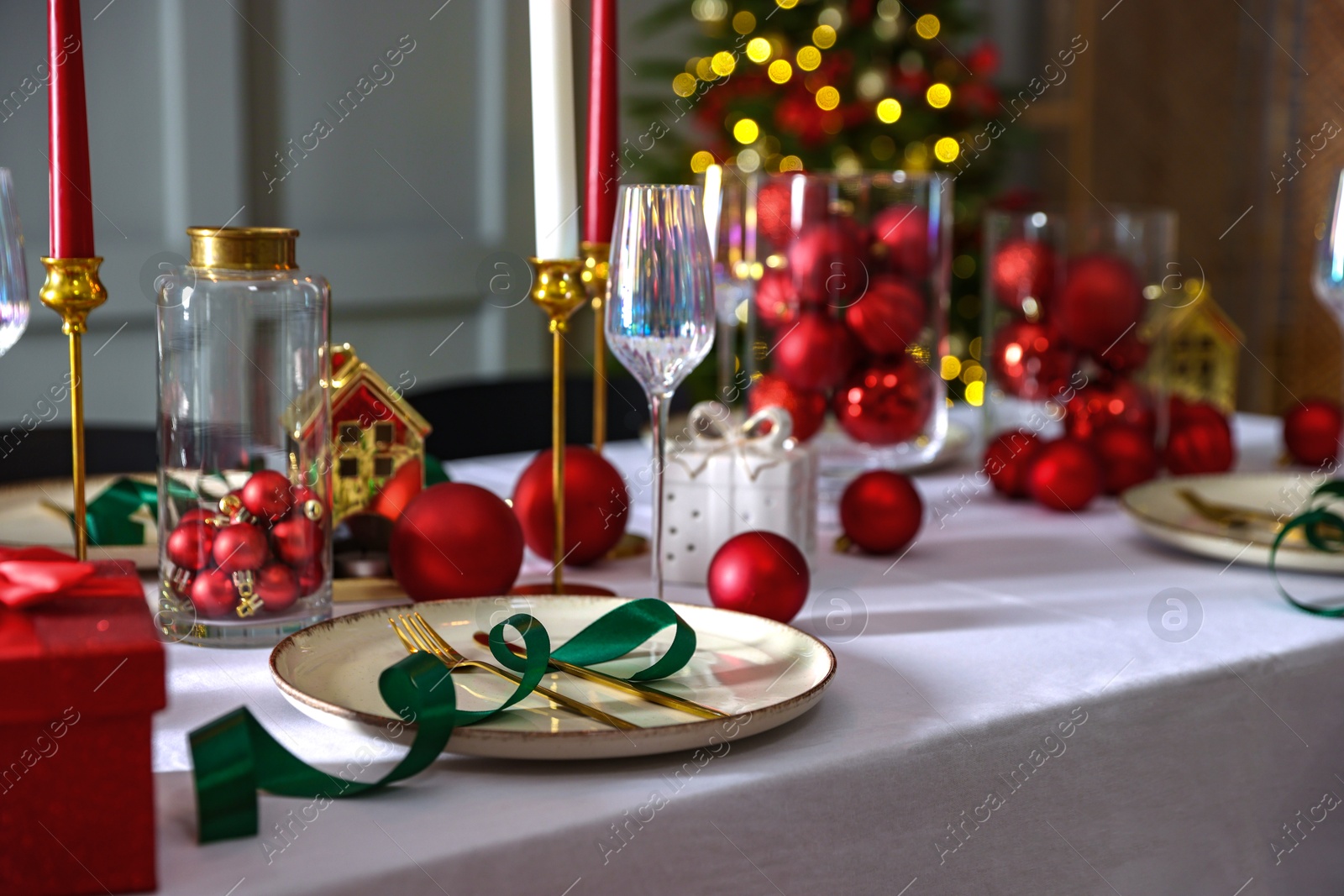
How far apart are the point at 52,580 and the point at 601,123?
0.54 m

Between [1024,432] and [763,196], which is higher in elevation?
[763,196]

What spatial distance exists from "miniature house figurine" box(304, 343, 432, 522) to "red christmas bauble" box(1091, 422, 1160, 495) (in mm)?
685

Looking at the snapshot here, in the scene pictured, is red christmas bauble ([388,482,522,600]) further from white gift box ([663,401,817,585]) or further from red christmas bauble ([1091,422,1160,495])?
red christmas bauble ([1091,422,1160,495])

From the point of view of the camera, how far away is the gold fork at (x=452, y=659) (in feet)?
2.00

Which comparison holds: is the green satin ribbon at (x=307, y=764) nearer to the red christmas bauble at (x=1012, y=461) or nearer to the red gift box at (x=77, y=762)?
the red gift box at (x=77, y=762)

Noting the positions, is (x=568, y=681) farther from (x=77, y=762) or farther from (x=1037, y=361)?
(x=1037, y=361)

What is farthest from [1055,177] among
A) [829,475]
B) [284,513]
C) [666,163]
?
[284,513]

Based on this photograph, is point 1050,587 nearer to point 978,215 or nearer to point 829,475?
point 829,475

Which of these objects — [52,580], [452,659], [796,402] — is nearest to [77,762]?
[52,580]

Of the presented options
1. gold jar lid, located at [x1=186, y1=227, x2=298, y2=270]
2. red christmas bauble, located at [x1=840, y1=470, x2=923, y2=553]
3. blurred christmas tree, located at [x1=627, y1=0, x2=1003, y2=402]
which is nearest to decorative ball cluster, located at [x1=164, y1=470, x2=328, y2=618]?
gold jar lid, located at [x1=186, y1=227, x2=298, y2=270]

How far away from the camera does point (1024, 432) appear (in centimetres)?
126

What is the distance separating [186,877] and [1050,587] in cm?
65

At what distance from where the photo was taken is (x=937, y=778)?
0.64m

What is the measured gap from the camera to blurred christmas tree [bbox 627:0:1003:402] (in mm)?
3098
